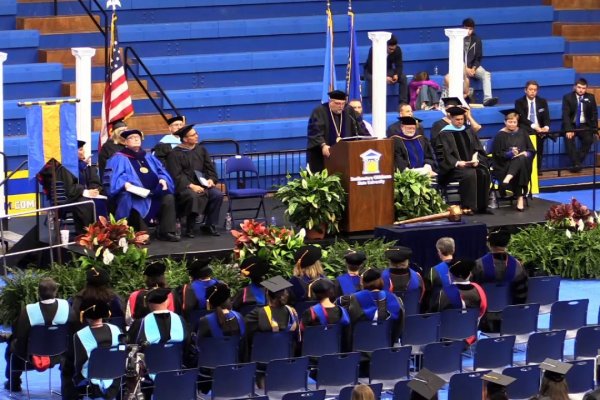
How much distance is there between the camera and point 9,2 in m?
22.0

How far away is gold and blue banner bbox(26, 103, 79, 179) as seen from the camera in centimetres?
1622

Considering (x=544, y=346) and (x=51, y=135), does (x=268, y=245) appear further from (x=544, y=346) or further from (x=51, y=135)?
(x=544, y=346)

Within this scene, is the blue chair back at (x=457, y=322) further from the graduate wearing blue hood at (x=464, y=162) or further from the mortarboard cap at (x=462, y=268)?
the graduate wearing blue hood at (x=464, y=162)

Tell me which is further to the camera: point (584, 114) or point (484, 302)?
point (584, 114)

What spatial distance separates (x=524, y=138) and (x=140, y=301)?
8.05 metres

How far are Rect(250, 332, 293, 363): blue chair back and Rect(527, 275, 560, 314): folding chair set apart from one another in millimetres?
3132

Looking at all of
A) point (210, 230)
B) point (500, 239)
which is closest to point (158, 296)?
point (500, 239)

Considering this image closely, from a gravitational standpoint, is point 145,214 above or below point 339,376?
above

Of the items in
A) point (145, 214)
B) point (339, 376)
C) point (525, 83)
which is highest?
point (525, 83)

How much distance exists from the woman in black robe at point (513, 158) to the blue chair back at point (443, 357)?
22.1 ft

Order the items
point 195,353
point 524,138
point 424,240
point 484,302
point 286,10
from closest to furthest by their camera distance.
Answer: point 195,353 < point 484,302 < point 424,240 < point 524,138 < point 286,10

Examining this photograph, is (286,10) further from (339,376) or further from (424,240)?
(339,376)

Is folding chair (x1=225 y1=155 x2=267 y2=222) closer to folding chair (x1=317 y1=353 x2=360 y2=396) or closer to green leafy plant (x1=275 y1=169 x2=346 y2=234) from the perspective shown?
green leafy plant (x1=275 y1=169 x2=346 y2=234)

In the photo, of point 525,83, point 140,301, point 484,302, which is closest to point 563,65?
point 525,83
